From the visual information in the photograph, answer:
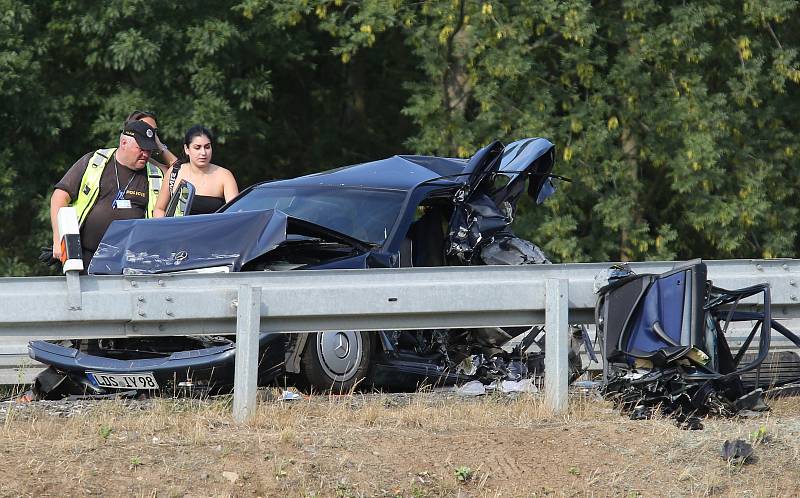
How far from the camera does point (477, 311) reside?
262 inches

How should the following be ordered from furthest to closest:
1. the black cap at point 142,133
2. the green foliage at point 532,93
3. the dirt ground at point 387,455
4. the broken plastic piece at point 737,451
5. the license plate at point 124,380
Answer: the green foliage at point 532,93 → the black cap at point 142,133 → the license plate at point 124,380 → the broken plastic piece at point 737,451 → the dirt ground at point 387,455

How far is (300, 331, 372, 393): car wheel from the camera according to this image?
25.1ft

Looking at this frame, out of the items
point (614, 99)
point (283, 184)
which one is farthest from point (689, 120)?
point (283, 184)

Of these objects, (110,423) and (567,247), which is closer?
(110,423)

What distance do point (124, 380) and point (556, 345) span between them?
7.96ft

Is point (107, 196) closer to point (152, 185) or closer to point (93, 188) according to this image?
point (93, 188)

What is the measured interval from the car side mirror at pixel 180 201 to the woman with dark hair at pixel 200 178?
42mm

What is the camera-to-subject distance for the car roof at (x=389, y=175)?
29.7ft

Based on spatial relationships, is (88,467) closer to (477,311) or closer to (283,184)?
(477,311)

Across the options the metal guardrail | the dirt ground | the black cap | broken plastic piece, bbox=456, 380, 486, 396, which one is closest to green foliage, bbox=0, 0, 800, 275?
the black cap

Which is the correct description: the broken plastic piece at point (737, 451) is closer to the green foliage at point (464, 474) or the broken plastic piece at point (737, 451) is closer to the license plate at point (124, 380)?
the green foliage at point (464, 474)

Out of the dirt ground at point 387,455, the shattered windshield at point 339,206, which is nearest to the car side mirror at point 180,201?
the shattered windshield at point 339,206

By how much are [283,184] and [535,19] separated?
32.1 feet

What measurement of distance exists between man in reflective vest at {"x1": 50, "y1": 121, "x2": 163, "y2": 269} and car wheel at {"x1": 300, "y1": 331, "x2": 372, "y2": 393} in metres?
2.05
